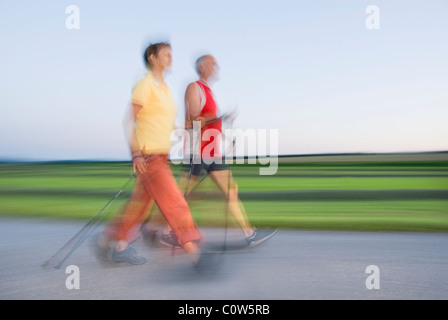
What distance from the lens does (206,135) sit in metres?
5.63

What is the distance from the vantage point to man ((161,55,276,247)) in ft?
18.3

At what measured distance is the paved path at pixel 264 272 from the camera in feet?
14.2

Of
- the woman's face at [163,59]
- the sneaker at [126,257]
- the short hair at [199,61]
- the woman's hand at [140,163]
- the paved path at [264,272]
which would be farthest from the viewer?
the short hair at [199,61]

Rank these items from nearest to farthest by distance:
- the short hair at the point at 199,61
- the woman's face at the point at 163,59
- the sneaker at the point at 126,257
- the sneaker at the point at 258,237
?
the woman's face at the point at 163,59 → the sneaker at the point at 126,257 → the short hair at the point at 199,61 → the sneaker at the point at 258,237

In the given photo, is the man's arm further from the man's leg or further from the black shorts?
the man's leg

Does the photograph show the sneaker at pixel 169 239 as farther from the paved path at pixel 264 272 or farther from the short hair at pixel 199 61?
the short hair at pixel 199 61

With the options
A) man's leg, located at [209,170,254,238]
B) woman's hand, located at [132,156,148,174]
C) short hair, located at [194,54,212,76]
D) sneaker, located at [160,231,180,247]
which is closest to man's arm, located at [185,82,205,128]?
short hair, located at [194,54,212,76]

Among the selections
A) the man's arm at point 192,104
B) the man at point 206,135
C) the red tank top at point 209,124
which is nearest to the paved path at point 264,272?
the man at point 206,135

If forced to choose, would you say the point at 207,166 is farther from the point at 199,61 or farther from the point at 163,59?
the point at 163,59

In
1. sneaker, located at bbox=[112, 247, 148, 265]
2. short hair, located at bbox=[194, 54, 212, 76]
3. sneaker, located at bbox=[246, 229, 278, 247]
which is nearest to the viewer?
sneaker, located at bbox=[112, 247, 148, 265]

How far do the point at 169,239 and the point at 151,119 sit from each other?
159 centimetres

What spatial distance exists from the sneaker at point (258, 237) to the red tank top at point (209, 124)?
1.17m

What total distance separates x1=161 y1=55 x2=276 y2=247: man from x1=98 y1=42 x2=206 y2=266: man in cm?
54

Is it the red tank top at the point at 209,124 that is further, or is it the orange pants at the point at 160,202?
the red tank top at the point at 209,124
